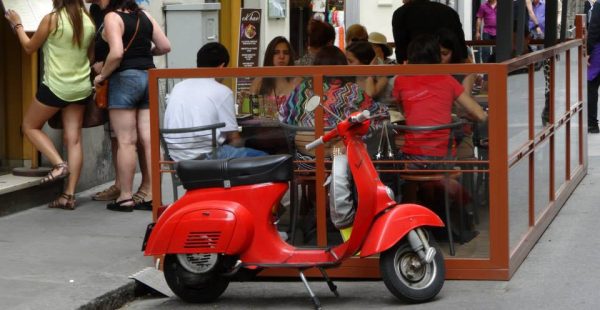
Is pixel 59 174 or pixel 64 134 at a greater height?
pixel 64 134

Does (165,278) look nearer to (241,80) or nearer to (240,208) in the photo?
(240,208)

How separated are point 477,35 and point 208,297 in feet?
48.5

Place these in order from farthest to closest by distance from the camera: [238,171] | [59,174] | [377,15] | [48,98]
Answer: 1. [377,15]
2. [59,174]
3. [48,98]
4. [238,171]

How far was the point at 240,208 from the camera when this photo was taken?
7.08m

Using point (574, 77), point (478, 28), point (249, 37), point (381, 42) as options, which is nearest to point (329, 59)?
point (381, 42)

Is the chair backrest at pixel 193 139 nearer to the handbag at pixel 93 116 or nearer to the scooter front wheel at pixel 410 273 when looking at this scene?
the scooter front wheel at pixel 410 273

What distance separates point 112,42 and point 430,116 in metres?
3.06

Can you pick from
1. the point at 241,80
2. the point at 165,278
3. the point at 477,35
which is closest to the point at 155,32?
the point at 241,80

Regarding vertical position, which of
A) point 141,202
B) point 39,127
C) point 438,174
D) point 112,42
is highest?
point 112,42

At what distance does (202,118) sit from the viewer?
7.97m

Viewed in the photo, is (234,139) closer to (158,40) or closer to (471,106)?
(471,106)

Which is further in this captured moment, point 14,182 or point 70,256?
point 14,182

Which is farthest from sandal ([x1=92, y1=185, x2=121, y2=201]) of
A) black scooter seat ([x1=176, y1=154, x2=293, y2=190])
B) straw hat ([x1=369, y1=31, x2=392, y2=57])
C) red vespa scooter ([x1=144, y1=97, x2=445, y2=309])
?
black scooter seat ([x1=176, y1=154, x2=293, y2=190])

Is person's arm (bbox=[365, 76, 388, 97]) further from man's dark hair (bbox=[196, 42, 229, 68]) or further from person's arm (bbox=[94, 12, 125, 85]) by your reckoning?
person's arm (bbox=[94, 12, 125, 85])
